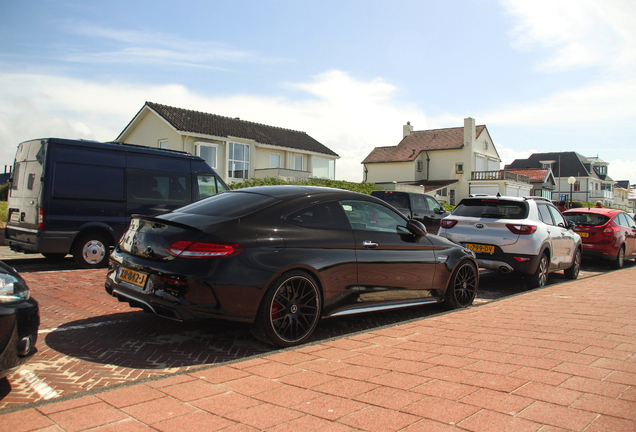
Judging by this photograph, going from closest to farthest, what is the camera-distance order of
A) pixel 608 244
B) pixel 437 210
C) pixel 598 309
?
1. pixel 598 309
2. pixel 608 244
3. pixel 437 210

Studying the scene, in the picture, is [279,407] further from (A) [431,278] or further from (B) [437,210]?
(B) [437,210]

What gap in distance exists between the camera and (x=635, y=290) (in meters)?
7.61

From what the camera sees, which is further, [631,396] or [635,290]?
[635,290]

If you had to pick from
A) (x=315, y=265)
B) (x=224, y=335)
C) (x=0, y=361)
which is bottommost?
(x=224, y=335)

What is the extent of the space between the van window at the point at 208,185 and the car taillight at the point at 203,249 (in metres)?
6.51

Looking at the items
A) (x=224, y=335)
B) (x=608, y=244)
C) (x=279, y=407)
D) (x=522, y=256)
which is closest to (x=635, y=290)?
(x=522, y=256)

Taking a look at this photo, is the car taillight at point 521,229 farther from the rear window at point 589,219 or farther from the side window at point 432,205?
the side window at point 432,205

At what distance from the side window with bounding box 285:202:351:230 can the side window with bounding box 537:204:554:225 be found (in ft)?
17.0

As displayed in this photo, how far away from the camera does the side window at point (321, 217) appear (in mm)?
4730

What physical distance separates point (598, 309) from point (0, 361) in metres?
6.24

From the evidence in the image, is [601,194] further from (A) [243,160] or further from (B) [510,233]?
(B) [510,233]

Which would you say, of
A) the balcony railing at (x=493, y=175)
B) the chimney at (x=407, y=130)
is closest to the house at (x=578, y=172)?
the balcony railing at (x=493, y=175)

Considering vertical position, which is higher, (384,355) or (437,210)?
(437,210)

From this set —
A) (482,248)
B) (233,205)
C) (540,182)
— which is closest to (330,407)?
(233,205)
